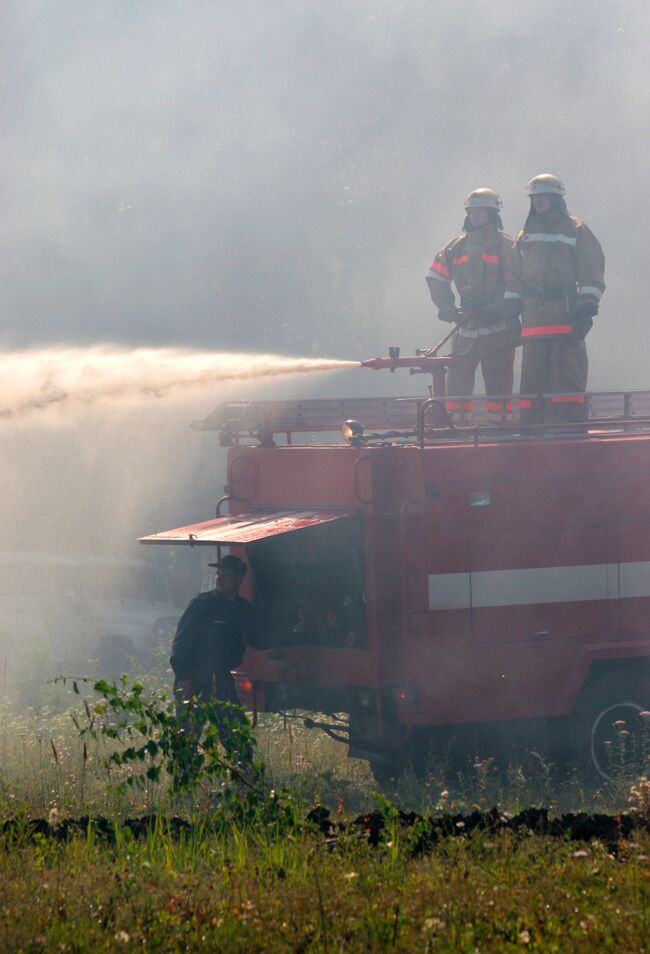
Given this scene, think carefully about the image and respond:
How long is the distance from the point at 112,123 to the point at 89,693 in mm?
21255

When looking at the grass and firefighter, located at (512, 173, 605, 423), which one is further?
firefighter, located at (512, 173, 605, 423)

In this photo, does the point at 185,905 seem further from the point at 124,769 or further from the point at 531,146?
the point at 531,146

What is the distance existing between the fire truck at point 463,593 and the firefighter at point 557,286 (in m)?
1.36

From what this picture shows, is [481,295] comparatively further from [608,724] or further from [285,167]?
[285,167]

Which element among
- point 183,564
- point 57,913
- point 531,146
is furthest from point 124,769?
point 531,146

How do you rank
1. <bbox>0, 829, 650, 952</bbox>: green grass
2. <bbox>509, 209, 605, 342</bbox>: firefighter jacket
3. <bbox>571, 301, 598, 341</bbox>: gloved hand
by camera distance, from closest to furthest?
<bbox>0, 829, 650, 952</bbox>: green grass
<bbox>571, 301, 598, 341</bbox>: gloved hand
<bbox>509, 209, 605, 342</bbox>: firefighter jacket

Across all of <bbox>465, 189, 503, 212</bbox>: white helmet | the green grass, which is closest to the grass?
the green grass

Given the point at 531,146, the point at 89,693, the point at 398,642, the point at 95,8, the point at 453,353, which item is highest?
the point at 95,8

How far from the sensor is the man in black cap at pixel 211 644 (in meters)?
7.58

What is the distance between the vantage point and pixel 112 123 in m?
30.9

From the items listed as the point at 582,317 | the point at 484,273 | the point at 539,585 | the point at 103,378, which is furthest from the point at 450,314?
the point at 103,378

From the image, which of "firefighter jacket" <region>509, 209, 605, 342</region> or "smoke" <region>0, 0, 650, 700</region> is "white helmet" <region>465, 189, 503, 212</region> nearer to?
"firefighter jacket" <region>509, 209, 605, 342</region>

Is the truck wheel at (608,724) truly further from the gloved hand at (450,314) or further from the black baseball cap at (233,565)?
the gloved hand at (450,314)

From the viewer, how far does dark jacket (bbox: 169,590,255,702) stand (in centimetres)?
758
